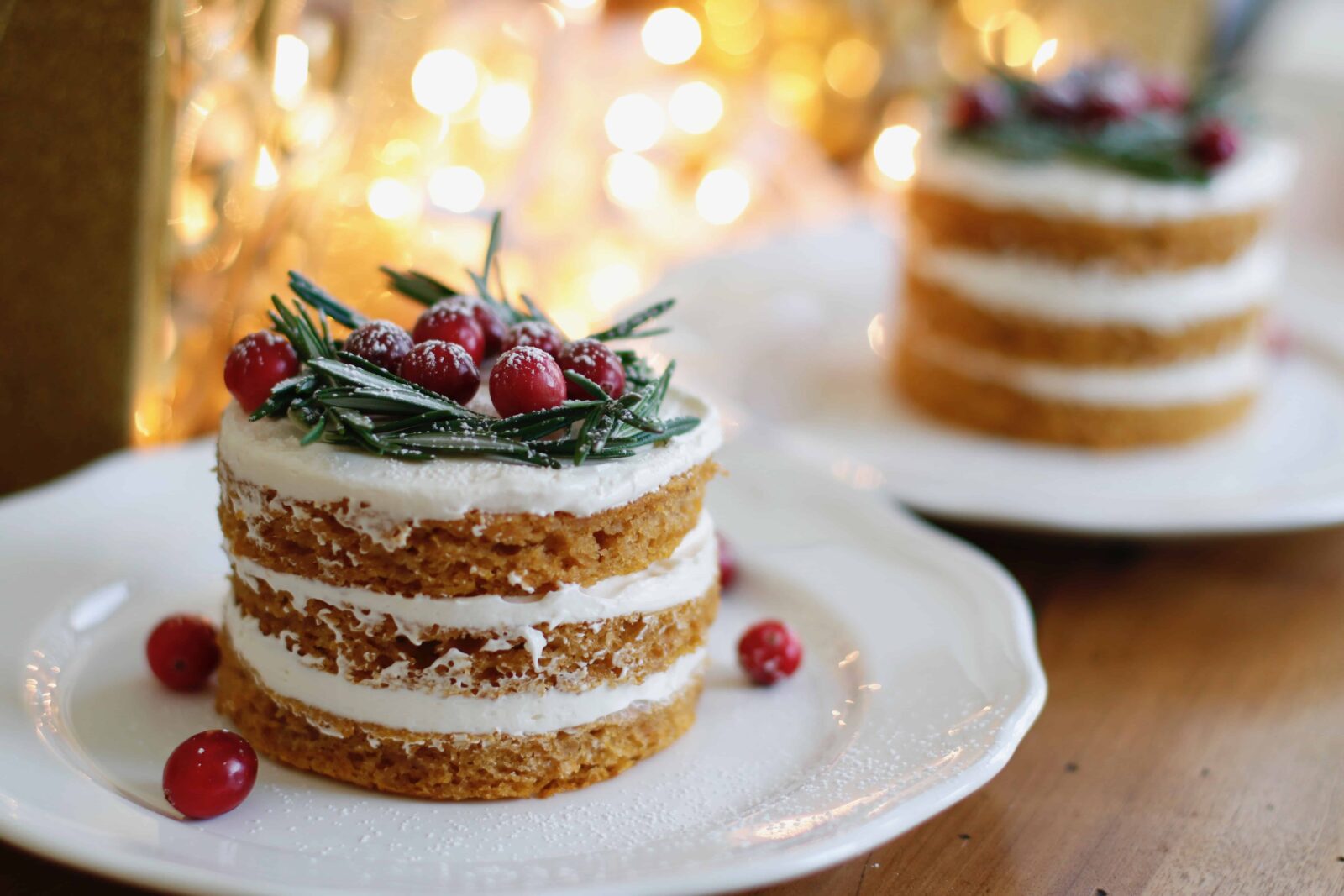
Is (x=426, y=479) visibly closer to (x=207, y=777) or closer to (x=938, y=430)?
(x=207, y=777)

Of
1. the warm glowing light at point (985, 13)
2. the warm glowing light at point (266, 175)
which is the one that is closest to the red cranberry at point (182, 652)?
the warm glowing light at point (266, 175)

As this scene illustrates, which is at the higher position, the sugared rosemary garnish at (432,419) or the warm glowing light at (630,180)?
the sugared rosemary garnish at (432,419)

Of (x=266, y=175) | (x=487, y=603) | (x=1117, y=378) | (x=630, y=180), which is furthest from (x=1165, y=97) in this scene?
(x=487, y=603)

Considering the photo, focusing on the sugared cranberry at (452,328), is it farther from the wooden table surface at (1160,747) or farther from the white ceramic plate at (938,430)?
the white ceramic plate at (938,430)

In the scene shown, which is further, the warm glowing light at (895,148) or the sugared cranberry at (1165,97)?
the warm glowing light at (895,148)

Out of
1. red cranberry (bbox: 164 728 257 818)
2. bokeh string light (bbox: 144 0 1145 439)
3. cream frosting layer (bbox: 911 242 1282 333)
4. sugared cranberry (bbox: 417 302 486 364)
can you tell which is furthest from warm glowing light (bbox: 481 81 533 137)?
red cranberry (bbox: 164 728 257 818)

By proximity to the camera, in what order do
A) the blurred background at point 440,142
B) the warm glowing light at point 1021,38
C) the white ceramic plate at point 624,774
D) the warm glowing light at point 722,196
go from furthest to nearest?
the warm glowing light at point 1021,38
the warm glowing light at point 722,196
the blurred background at point 440,142
the white ceramic plate at point 624,774

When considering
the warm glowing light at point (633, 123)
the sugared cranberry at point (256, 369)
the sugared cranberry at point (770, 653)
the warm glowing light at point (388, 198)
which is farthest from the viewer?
the warm glowing light at point (633, 123)
